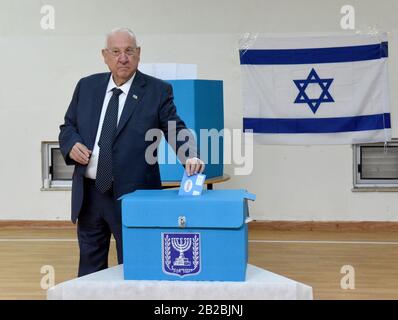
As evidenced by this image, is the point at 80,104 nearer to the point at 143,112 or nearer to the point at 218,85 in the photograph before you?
the point at 143,112

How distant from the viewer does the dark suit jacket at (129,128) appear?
6.41ft

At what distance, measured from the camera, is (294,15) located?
5.20 metres

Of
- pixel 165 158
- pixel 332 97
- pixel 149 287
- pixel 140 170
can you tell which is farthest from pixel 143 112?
pixel 332 97

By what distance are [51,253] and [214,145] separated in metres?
1.38

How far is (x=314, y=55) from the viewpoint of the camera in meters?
5.06

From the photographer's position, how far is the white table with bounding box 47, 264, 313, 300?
1531 millimetres

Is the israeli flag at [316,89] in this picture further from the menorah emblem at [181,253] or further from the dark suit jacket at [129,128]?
the menorah emblem at [181,253]

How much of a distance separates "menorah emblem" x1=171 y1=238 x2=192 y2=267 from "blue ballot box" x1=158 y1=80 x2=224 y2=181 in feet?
6.67

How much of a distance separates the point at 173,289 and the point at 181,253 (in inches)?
3.5

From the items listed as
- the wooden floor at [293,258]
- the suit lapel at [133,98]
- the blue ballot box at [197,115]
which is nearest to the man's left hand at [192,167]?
the suit lapel at [133,98]

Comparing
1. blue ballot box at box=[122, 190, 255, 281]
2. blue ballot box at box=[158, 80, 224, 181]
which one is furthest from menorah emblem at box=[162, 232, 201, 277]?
blue ballot box at box=[158, 80, 224, 181]

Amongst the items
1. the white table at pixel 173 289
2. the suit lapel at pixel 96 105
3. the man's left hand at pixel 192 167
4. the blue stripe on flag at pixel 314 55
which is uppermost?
the blue stripe on flag at pixel 314 55

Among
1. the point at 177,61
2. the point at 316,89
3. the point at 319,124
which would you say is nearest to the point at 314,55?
the point at 316,89

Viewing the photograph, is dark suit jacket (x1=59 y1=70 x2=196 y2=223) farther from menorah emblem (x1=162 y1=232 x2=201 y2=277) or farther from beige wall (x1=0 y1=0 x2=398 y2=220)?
beige wall (x1=0 y1=0 x2=398 y2=220)
